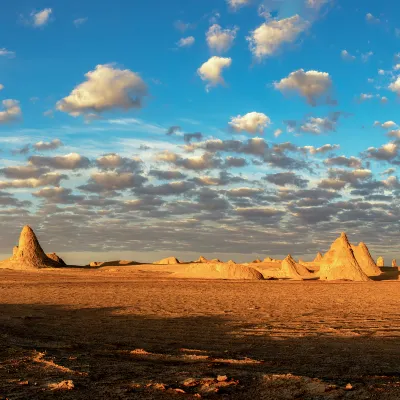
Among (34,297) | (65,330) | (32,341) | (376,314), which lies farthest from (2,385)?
(34,297)

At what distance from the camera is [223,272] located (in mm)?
33031

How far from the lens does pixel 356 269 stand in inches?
1190

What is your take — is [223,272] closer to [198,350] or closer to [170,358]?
[198,350]

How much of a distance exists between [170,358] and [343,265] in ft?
86.2

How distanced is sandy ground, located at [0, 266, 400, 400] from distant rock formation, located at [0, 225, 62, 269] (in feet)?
101

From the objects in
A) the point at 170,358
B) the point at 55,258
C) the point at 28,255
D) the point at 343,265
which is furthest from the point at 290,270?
the point at 170,358

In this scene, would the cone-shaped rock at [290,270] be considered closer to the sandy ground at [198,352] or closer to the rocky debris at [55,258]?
the sandy ground at [198,352]

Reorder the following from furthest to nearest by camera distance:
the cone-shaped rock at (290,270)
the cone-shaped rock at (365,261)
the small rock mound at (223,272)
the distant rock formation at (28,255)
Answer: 1. the distant rock formation at (28,255)
2. the cone-shaped rock at (365,261)
3. the cone-shaped rock at (290,270)
4. the small rock mound at (223,272)

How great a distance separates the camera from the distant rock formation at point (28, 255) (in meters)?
Result: 42.5

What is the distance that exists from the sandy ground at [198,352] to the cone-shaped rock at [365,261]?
26.6 m

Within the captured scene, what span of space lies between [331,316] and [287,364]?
636 cm

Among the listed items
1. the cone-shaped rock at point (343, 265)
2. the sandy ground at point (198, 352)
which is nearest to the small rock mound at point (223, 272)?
the cone-shaped rock at point (343, 265)

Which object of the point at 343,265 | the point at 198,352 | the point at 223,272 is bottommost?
the point at 223,272

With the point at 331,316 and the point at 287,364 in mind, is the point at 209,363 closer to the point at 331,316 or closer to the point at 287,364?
the point at 287,364
